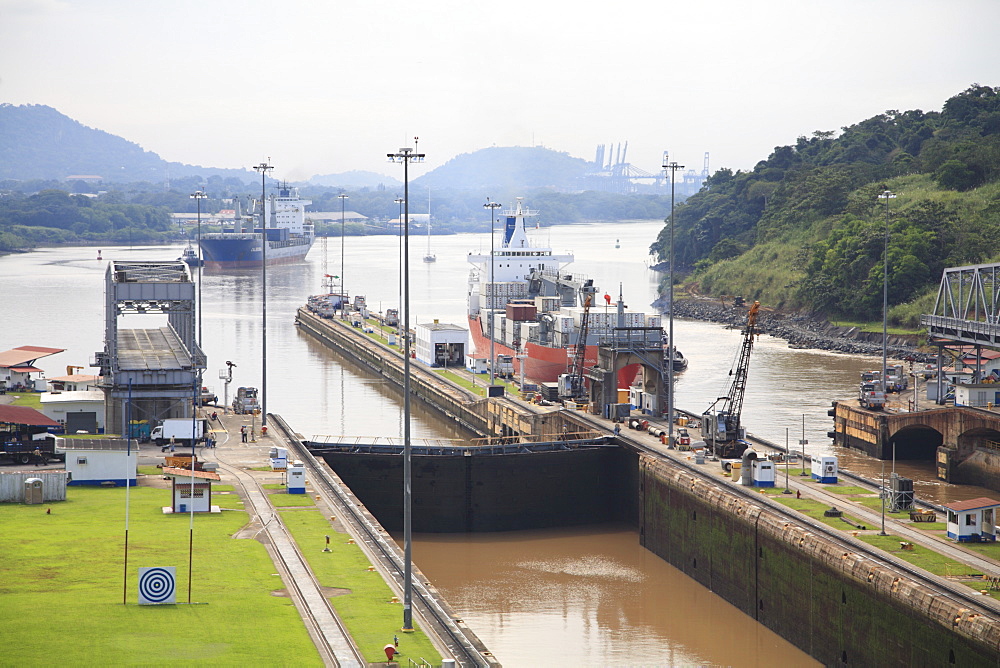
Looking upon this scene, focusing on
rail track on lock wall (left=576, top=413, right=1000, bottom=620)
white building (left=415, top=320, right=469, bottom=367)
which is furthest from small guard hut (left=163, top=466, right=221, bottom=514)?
white building (left=415, top=320, right=469, bottom=367)

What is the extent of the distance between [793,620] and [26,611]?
835 inches

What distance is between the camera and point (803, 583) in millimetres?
35594

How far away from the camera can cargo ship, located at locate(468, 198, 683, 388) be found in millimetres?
69375

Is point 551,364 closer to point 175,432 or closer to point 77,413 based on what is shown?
point 175,432

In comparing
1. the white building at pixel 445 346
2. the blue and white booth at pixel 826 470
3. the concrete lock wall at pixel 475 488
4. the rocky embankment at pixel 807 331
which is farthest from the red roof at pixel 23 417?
the rocky embankment at pixel 807 331

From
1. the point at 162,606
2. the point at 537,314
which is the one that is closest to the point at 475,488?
the point at 162,606

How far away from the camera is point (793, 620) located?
36344 millimetres

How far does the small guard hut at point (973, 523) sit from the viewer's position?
1431 inches

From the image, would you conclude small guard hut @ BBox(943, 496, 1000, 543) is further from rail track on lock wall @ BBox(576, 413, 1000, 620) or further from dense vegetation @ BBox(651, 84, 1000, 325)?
dense vegetation @ BBox(651, 84, 1000, 325)

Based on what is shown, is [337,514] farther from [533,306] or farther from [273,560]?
[533,306]

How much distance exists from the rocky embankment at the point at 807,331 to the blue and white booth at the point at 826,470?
49.0 metres

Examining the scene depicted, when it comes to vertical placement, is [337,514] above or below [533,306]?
below

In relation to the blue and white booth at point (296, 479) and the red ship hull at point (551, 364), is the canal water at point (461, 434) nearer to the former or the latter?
the blue and white booth at point (296, 479)

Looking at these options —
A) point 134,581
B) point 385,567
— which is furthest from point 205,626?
point 385,567
